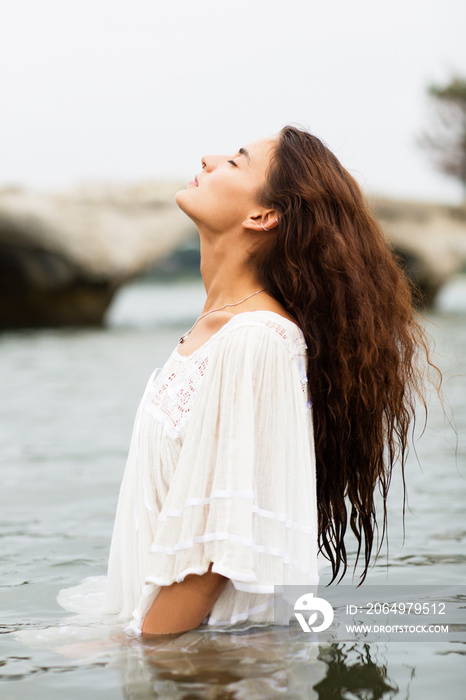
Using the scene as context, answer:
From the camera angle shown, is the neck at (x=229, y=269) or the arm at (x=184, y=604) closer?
the arm at (x=184, y=604)

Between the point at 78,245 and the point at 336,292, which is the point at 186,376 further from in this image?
the point at 78,245

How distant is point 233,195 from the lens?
6.92 ft

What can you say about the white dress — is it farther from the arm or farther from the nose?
the nose

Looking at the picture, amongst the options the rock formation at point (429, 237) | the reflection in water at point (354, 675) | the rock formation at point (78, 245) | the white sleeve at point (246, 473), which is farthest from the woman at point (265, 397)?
the rock formation at point (429, 237)

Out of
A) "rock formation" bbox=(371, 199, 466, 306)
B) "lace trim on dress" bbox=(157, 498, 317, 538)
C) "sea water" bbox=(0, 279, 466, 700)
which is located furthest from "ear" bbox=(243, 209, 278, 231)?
"rock formation" bbox=(371, 199, 466, 306)

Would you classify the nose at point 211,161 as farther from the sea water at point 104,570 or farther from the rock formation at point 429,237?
the rock formation at point 429,237

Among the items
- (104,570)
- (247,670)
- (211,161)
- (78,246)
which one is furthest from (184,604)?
(78,246)

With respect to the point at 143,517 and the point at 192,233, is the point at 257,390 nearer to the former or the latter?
the point at 143,517

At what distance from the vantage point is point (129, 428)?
245 inches

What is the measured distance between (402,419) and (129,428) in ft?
13.5

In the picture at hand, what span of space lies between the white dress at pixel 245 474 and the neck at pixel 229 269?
5.3 inches

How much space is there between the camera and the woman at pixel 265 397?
1.95 m

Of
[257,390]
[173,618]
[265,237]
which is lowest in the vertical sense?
[173,618]

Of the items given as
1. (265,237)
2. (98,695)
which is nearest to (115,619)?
(98,695)
